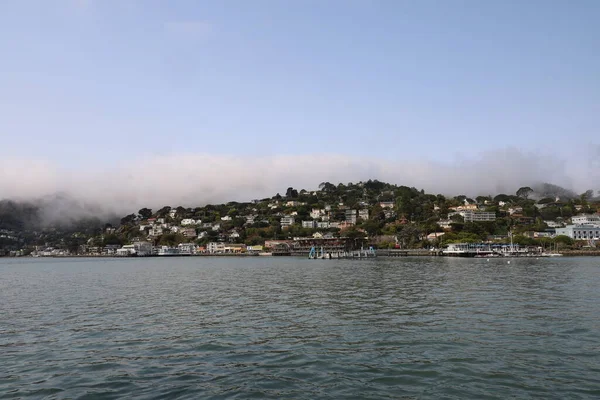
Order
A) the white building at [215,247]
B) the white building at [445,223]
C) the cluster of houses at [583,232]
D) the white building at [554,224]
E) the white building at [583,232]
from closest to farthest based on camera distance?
1. the cluster of houses at [583,232]
2. the white building at [583,232]
3. the white building at [445,223]
4. the white building at [554,224]
5. the white building at [215,247]

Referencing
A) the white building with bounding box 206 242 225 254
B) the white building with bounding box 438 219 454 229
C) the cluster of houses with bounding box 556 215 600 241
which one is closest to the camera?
the cluster of houses with bounding box 556 215 600 241

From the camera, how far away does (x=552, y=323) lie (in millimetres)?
18969

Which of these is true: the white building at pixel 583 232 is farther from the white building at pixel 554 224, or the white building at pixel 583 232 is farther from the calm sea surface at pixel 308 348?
the calm sea surface at pixel 308 348

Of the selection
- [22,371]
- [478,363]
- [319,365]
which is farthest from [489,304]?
[22,371]

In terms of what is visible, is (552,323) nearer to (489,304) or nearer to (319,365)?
(489,304)

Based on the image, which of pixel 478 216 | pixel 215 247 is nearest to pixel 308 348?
pixel 478 216

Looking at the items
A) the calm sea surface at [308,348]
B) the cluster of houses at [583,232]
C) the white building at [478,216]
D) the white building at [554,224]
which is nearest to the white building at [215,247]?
the white building at [478,216]

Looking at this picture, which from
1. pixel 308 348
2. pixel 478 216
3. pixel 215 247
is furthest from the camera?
pixel 215 247

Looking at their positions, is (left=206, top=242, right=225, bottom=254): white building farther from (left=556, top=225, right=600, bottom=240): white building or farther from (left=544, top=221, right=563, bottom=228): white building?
(left=544, top=221, right=563, bottom=228): white building

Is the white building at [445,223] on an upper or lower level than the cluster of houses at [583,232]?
upper

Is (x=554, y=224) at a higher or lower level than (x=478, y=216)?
lower

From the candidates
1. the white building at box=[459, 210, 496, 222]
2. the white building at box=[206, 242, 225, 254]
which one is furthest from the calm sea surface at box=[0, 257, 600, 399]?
the white building at box=[206, 242, 225, 254]

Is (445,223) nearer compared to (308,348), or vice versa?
(308,348)

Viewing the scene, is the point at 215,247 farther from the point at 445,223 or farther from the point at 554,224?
the point at 554,224
